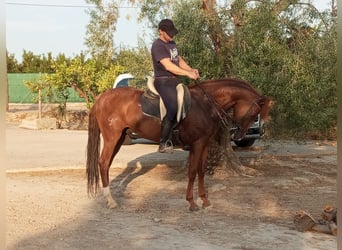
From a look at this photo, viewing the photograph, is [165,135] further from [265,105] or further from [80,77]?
[80,77]

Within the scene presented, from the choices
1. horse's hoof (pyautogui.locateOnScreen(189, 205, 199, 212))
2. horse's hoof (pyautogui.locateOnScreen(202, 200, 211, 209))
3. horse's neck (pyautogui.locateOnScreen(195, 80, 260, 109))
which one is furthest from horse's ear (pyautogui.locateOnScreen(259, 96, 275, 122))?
horse's hoof (pyautogui.locateOnScreen(189, 205, 199, 212))

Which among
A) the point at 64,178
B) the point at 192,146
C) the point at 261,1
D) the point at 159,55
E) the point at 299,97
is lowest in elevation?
the point at 64,178

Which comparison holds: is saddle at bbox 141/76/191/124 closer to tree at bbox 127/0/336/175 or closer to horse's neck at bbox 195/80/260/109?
horse's neck at bbox 195/80/260/109

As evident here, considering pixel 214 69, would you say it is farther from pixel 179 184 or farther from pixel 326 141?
pixel 326 141

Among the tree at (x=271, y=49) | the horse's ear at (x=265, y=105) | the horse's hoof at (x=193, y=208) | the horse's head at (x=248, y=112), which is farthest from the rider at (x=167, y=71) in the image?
the tree at (x=271, y=49)

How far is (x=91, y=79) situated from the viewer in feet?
72.1

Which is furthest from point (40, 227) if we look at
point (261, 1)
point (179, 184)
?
point (261, 1)

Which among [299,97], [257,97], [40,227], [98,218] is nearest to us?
[40,227]

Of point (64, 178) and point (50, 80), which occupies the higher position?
point (50, 80)

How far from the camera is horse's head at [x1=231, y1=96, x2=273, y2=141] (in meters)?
7.31

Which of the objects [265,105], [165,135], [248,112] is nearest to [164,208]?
[165,135]

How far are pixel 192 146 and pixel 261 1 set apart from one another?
3.39 meters

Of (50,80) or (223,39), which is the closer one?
(223,39)

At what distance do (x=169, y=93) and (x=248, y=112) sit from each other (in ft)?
4.12
